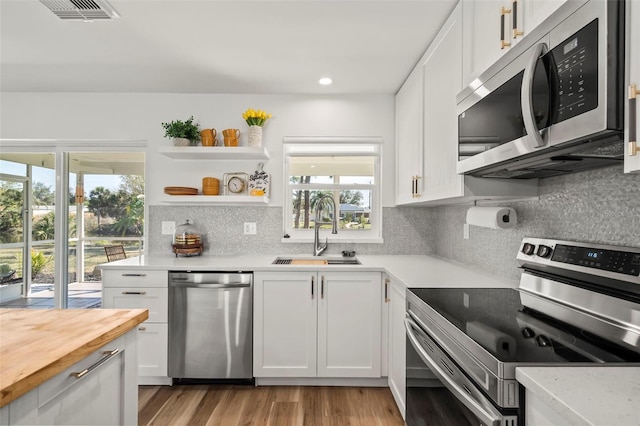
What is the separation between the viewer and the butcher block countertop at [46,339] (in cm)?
81

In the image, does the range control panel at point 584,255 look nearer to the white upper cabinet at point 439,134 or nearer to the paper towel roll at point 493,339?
the white upper cabinet at point 439,134

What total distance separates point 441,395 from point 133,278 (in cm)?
226

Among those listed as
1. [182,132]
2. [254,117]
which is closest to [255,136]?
[254,117]

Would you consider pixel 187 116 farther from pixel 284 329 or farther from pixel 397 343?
pixel 397 343

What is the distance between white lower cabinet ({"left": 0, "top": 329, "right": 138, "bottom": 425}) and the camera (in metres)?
0.83

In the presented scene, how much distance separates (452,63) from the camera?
71.8 inches

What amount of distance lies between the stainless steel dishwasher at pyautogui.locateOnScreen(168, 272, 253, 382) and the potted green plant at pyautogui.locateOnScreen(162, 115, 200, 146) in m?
1.19

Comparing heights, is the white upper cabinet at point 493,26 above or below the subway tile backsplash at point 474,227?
above

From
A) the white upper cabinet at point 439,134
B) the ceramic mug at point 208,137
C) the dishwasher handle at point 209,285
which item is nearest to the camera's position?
the white upper cabinet at point 439,134

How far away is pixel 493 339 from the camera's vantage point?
40.8 inches

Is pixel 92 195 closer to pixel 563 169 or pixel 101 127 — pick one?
pixel 101 127

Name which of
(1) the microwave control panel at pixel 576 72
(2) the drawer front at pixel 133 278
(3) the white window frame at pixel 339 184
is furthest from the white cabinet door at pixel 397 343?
(2) the drawer front at pixel 133 278

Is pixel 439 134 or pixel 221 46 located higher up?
pixel 221 46

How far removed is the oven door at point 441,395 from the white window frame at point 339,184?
5.06ft
